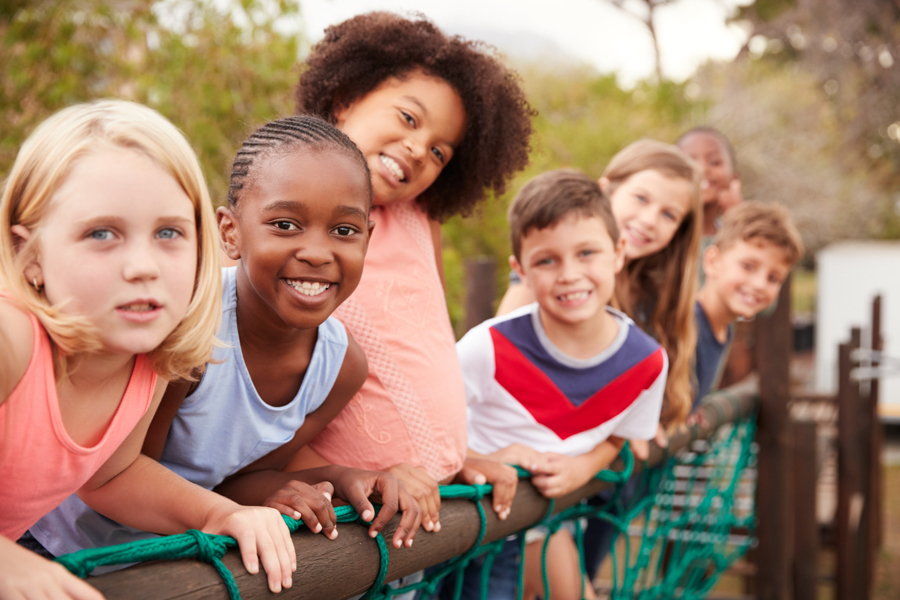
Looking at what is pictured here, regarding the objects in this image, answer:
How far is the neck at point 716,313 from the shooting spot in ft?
9.65

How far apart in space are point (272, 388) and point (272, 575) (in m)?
0.36

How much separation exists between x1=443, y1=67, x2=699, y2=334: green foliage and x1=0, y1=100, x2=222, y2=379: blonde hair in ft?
3.49

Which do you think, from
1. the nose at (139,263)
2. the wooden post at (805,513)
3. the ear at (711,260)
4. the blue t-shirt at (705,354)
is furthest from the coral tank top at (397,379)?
the wooden post at (805,513)

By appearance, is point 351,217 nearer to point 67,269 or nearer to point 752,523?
point 67,269

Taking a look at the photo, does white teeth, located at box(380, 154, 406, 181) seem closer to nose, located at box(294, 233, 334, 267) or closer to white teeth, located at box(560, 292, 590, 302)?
nose, located at box(294, 233, 334, 267)

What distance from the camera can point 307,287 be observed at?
3.89 feet

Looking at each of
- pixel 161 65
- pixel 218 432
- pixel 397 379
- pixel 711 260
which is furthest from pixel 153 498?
pixel 161 65

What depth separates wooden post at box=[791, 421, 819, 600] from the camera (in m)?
4.16

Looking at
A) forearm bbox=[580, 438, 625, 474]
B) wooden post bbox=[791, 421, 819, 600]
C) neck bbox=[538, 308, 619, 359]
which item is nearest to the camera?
forearm bbox=[580, 438, 625, 474]

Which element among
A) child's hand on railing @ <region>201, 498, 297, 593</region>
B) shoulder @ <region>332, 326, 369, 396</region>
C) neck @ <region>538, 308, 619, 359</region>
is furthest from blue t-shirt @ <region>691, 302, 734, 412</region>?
child's hand on railing @ <region>201, 498, 297, 593</region>

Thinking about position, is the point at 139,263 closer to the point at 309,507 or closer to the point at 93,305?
the point at 93,305

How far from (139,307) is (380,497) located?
530 millimetres

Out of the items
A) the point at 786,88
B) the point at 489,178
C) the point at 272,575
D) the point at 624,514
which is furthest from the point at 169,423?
the point at 786,88

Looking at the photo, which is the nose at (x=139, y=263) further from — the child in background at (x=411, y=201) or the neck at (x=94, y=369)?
the child in background at (x=411, y=201)
